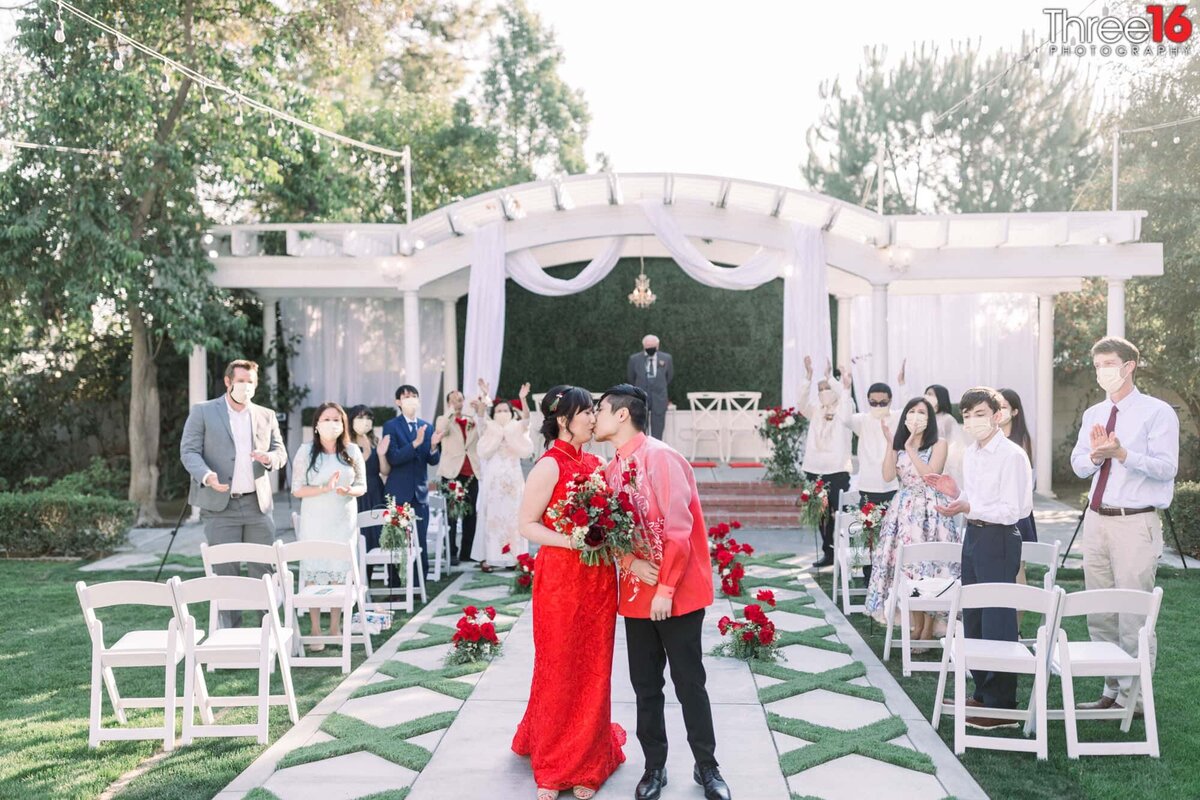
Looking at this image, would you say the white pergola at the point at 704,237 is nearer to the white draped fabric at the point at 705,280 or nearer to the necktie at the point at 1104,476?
the white draped fabric at the point at 705,280

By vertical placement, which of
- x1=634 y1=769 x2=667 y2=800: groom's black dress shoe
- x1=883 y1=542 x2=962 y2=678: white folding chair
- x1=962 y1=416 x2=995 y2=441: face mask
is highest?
x1=962 y1=416 x2=995 y2=441: face mask

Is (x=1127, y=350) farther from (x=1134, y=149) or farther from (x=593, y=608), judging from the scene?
(x=1134, y=149)

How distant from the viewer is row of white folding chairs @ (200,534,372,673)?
6.44m

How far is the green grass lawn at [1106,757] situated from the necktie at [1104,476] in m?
1.15

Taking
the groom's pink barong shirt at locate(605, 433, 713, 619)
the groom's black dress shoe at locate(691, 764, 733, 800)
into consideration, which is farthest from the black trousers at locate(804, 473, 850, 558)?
the groom's pink barong shirt at locate(605, 433, 713, 619)

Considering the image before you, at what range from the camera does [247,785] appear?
187 inches

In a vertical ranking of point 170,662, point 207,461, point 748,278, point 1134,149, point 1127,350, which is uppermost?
point 1134,149

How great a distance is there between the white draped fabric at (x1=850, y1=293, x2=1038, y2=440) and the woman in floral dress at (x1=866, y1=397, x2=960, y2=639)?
8.00 m

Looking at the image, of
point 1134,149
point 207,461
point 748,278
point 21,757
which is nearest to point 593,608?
point 21,757

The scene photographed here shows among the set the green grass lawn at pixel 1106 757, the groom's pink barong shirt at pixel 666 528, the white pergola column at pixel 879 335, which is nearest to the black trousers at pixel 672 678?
the groom's pink barong shirt at pixel 666 528

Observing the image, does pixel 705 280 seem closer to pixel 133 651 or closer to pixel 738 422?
pixel 738 422

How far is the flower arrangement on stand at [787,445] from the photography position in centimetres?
1234

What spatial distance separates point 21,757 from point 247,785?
132 cm

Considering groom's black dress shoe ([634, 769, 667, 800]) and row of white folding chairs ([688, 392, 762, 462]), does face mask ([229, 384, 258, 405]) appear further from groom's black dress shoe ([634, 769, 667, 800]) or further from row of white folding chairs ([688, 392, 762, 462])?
row of white folding chairs ([688, 392, 762, 462])
